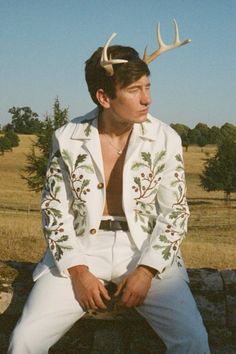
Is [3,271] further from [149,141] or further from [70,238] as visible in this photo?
[149,141]

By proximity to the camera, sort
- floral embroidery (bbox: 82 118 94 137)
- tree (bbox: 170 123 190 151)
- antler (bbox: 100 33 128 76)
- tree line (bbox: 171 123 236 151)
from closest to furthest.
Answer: antler (bbox: 100 33 128 76)
floral embroidery (bbox: 82 118 94 137)
tree (bbox: 170 123 190 151)
tree line (bbox: 171 123 236 151)

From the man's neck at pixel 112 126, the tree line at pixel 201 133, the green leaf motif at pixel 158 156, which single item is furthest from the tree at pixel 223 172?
the tree line at pixel 201 133

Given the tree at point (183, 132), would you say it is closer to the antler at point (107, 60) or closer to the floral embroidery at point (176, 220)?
the floral embroidery at point (176, 220)

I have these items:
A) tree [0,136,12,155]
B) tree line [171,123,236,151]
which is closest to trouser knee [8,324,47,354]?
tree [0,136,12,155]

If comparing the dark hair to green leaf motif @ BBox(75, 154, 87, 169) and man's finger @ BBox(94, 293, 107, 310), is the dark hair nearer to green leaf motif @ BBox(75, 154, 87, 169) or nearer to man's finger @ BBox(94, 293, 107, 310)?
green leaf motif @ BBox(75, 154, 87, 169)

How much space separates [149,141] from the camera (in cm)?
321

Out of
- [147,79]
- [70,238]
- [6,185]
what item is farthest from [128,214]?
[6,185]

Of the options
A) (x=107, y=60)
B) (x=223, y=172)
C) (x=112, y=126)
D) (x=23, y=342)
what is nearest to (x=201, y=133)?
(x=223, y=172)

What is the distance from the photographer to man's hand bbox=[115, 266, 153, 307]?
9.16ft

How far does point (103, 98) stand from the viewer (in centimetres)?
320

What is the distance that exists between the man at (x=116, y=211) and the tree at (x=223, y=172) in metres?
43.5

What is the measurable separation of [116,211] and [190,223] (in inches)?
1222

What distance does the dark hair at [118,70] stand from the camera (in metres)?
3.03

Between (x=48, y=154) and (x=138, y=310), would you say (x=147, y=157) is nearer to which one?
(x=138, y=310)
